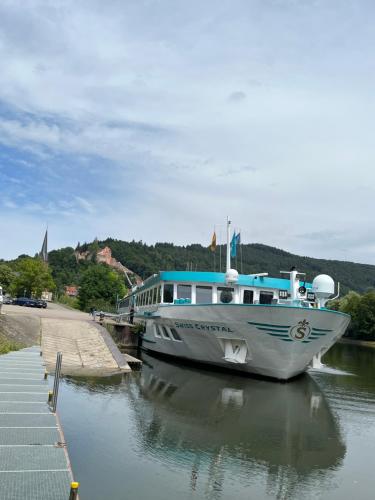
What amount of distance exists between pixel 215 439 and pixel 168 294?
13.6 meters

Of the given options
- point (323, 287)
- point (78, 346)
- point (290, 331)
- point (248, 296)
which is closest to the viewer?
point (290, 331)

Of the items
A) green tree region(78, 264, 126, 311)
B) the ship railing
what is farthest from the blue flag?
green tree region(78, 264, 126, 311)

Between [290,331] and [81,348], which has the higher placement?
[290,331]

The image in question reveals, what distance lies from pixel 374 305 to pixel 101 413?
63164 millimetres

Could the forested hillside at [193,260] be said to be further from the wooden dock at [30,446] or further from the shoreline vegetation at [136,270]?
the wooden dock at [30,446]

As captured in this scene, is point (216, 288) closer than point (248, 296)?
No

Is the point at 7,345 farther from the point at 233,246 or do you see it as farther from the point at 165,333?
the point at 233,246

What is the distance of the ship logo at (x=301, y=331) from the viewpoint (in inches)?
666

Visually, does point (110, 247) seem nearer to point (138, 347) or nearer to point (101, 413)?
point (138, 347)

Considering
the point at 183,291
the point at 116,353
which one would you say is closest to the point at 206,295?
the point at 183,291

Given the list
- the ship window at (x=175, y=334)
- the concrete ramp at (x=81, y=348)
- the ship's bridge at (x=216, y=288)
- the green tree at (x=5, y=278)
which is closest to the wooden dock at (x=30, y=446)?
the concrete ramp at (x=81, y=348)

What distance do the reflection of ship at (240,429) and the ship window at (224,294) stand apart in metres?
4.20

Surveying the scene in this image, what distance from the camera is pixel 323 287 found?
19.2m

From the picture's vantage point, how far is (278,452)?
33.2 ft
